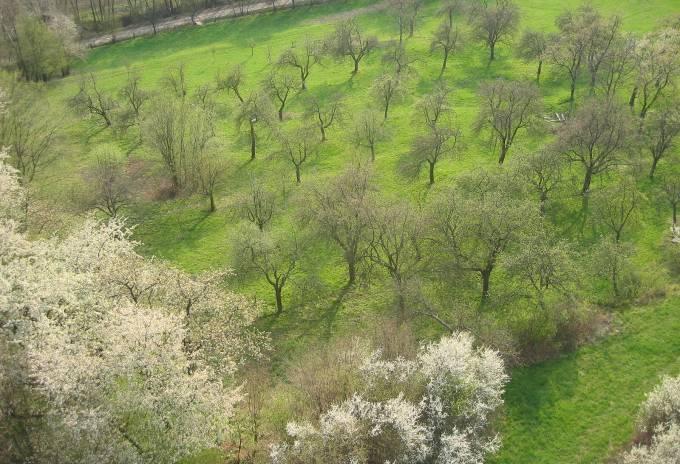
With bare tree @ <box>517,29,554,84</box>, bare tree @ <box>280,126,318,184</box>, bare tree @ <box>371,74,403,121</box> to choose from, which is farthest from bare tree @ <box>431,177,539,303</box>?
bare tree @ <box>517,29,554,84</box>

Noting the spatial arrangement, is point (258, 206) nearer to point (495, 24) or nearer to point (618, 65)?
point (618, 65)

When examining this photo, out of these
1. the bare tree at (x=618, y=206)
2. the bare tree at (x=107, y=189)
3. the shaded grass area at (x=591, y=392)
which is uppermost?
the bare tree at (x=107, y=189)


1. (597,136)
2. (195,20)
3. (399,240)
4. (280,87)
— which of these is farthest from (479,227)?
(195,20)

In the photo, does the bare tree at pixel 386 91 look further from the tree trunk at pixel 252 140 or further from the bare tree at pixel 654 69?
the bare tree at pixel 654 69

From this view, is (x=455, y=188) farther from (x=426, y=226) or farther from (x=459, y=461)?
(x=459, y=461)

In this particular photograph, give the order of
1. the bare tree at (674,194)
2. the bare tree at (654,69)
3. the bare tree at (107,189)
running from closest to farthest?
the bare tree at (674,194)
the bare tree at (107,189)
the bare tree at (654,69)

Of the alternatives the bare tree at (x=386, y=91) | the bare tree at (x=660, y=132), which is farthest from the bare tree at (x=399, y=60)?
the bare tree at (x=660, y=132)
